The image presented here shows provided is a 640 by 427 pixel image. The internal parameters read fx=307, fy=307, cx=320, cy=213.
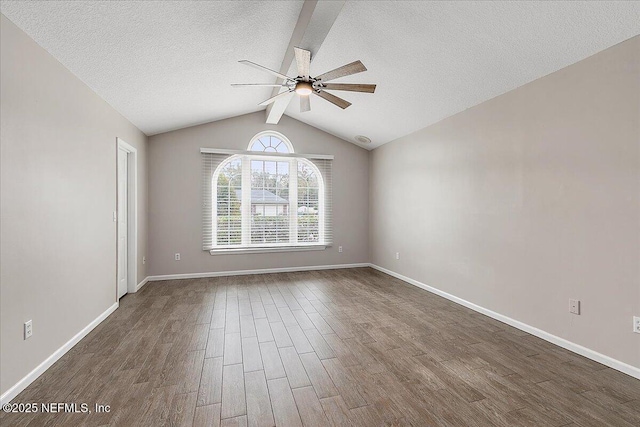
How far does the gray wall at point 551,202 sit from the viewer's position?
7.70 feet

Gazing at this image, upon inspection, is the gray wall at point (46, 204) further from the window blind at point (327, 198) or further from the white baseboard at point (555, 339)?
the white baseboard at point (555, 339)

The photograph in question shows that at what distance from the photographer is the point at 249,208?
18.8 ft

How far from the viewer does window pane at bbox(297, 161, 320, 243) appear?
6.07m

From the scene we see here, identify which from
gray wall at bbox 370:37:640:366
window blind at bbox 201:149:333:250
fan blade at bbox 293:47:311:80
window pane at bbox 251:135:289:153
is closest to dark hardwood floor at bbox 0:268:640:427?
gray wall at bbox 370:37:640:366

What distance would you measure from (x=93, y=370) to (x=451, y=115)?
4677mm

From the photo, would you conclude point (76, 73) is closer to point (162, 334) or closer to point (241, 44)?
point (241, 44)

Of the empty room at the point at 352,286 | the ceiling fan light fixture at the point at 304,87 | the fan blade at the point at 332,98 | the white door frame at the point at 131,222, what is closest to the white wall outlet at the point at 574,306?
the empty room at the point at 352,286

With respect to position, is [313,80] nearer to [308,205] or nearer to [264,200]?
[264,200]

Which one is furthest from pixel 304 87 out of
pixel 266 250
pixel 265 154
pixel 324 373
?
pixel 266 250

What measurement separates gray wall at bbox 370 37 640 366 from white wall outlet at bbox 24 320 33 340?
4.25 meters

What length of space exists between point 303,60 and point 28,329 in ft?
9.53

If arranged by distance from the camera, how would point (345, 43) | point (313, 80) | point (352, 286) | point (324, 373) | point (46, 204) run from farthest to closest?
point (352, 286) < point (345, 43) < point (313, 80) < point (46, 204) < point (324, 373)

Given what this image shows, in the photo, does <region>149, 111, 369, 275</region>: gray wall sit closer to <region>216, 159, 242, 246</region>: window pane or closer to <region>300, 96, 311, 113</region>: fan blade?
<region>216, 159, 242, 246</region>: window pane

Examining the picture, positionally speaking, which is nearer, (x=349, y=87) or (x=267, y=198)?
(x=349, y=87)
